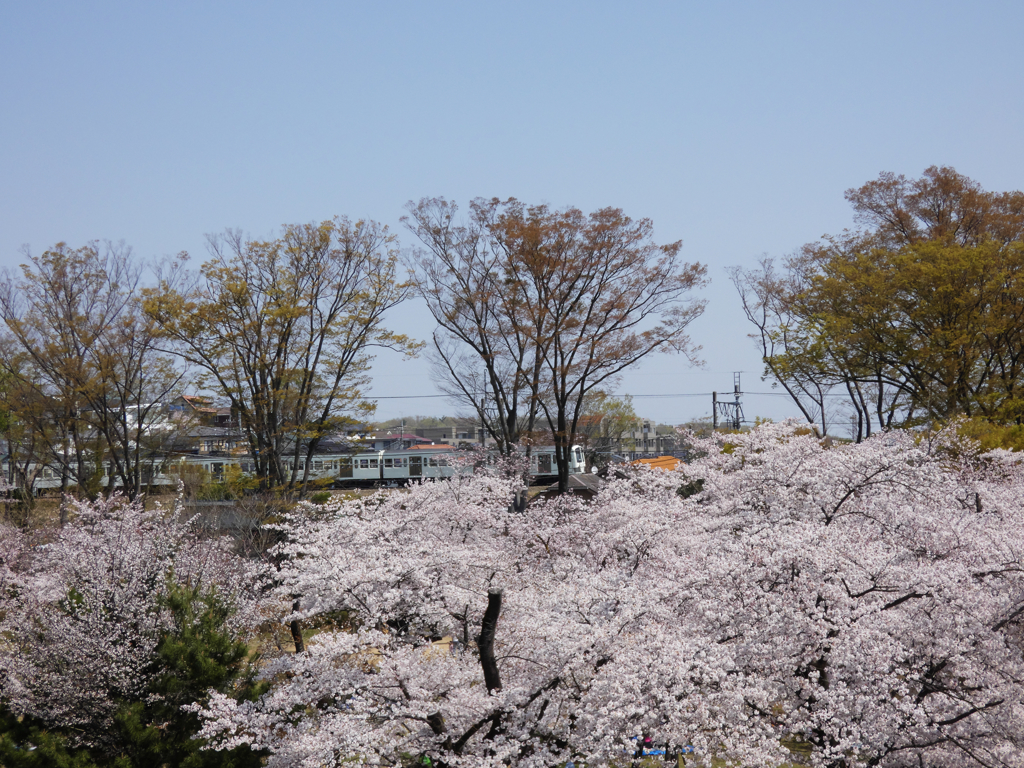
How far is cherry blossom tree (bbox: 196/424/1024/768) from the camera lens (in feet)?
20.3

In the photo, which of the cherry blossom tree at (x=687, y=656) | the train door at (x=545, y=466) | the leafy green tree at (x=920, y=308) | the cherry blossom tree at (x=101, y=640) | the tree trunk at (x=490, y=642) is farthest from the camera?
the train door at (x=545, y=466)

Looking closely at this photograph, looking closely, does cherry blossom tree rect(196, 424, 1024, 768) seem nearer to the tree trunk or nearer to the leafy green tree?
the tree trunk

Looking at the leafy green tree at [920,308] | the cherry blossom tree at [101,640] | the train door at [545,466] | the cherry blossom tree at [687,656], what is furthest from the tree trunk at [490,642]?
the train door at [545,466]

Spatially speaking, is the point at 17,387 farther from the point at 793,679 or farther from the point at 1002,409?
the point at 1002,409

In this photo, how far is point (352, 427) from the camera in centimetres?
2141

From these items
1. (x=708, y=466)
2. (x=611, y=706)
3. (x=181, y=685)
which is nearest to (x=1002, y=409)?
(x=708, y=466)

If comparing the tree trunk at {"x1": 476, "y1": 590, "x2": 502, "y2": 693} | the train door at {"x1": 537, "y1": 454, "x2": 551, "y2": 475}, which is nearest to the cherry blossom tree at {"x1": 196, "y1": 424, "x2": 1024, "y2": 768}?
the tree trunk at {"x1": 476, "y1": 590, "x2": 502, "y2": 693}

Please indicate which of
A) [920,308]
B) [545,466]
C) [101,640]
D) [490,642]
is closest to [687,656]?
[490,642]

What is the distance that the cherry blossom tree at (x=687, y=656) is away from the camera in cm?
619

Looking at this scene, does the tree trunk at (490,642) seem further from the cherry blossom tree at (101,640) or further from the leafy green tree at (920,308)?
the leafy green tree at (920,308)

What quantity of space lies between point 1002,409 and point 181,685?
58.6ft

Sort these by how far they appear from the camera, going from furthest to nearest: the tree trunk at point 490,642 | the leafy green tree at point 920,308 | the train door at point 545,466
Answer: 1. the train door at point 545,466
2. the leafy green tree at point 920,308
3. the tree trunk at point 490,642

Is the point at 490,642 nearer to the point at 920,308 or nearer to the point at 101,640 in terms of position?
the point at 101,640

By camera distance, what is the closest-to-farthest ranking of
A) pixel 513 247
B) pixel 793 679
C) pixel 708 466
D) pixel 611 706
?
pixel 611 706 < pixel 793 679 < pixel 708 466 < pixel 513 247
